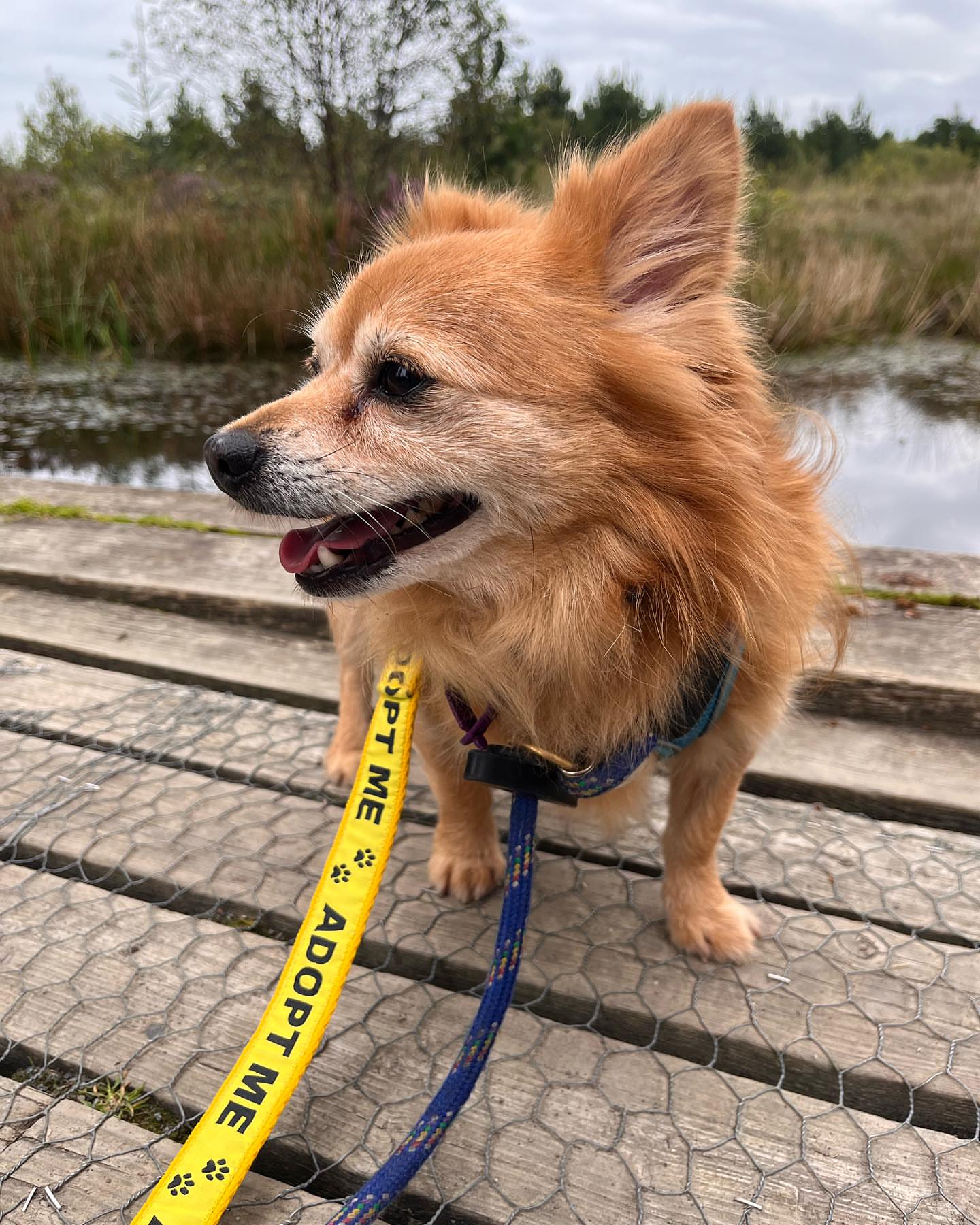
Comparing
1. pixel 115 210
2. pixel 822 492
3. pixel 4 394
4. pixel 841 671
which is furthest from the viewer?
pixel 115 210

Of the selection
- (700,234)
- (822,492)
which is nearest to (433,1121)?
(822,492)

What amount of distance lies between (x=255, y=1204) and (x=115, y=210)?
27.9 ft

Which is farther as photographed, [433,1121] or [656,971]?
[656,971]

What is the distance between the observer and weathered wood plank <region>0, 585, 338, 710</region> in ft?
7.20

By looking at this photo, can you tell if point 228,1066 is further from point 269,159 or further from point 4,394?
point 269,159

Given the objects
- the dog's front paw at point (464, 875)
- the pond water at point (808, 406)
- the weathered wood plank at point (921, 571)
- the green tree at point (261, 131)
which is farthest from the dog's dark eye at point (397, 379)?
the green tree at point (261, 131)

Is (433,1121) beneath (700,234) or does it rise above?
beneath

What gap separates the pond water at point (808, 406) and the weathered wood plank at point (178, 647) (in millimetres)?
1922

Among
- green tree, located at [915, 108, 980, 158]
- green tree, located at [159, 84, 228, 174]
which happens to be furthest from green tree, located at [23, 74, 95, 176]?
green tree, located at [915, 108, 980, 158]

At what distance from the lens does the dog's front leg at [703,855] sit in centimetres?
138

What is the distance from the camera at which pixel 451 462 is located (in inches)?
47.3

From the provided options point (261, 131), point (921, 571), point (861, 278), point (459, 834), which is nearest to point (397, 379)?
point (459, 834)

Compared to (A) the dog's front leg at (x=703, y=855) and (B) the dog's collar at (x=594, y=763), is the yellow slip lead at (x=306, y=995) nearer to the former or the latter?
(B) the dog's collar at (x=594, y=763)

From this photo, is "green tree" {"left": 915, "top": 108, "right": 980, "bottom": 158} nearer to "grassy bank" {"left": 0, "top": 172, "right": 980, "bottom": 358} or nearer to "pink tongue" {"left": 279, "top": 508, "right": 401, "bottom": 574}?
"grassy bank" {"left": 0, "top": 172, "right": 980, "bottom": 358}
